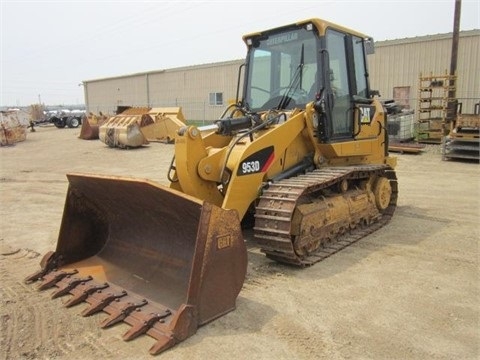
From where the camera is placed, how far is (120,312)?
3.62m

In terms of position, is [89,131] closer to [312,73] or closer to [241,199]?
[312,73]

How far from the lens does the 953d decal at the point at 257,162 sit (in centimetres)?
480

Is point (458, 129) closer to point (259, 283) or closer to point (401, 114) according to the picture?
point (401, 114)

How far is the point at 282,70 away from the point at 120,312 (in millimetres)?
3927

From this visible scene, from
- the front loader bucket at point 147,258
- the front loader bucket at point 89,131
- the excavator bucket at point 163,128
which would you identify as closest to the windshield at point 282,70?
the front loader bucket at point 147,258

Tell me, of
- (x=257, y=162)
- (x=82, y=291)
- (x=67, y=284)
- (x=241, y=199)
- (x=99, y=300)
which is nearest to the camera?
(x=99, y=300)

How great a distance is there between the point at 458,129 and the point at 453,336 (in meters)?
11.4

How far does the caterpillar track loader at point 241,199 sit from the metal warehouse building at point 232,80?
12967 millimetres

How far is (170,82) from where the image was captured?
3338cm

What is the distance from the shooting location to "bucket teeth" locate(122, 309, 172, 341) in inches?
132

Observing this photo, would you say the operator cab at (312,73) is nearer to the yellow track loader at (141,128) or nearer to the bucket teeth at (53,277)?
the bucket teeth at (53,277)

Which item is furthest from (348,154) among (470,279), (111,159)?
(111,159)

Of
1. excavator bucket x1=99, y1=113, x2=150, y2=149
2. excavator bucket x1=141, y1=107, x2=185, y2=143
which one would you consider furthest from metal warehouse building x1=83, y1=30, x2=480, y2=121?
excavator bucket x1=99, y1=113, x2=150, y2=149

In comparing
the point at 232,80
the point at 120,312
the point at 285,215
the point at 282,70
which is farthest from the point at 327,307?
the point at 232,80
